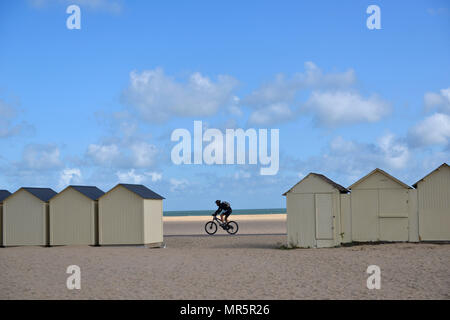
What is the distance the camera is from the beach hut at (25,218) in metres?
22.7

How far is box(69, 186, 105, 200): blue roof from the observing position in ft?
73.8

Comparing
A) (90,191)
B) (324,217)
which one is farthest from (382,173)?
(90,191)

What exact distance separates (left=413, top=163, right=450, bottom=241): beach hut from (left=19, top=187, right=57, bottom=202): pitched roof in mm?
13939

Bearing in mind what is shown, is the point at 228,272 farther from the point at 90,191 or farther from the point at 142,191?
the point at 90,191

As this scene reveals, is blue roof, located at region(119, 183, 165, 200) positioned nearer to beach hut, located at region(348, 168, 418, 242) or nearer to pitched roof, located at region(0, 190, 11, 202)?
pitched roof, located at region(0, 190, 11, 202)

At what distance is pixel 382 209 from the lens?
2094 centimetres

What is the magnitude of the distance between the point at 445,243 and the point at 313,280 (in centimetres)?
881

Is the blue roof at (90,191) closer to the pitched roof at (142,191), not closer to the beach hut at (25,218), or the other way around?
the pitched roof at (142,191)

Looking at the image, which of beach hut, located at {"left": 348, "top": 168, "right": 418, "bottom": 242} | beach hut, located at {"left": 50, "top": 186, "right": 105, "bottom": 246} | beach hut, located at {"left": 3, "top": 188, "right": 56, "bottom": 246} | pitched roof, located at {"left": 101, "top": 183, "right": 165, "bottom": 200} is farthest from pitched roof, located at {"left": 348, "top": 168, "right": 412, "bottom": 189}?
beach hut, located at {"left": 3, "top": 188, "right": 56, "bottom": 246}

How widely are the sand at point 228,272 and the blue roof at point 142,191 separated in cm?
200

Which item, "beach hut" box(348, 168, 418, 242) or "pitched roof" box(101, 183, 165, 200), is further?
"pitched roof" box(101, 183, 165, 200)

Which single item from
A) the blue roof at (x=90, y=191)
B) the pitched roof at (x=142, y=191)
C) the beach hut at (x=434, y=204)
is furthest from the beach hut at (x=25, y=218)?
the beach hut at (x=434, y=204)

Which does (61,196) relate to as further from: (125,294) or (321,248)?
(125,294)

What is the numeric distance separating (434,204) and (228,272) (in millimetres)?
9174
